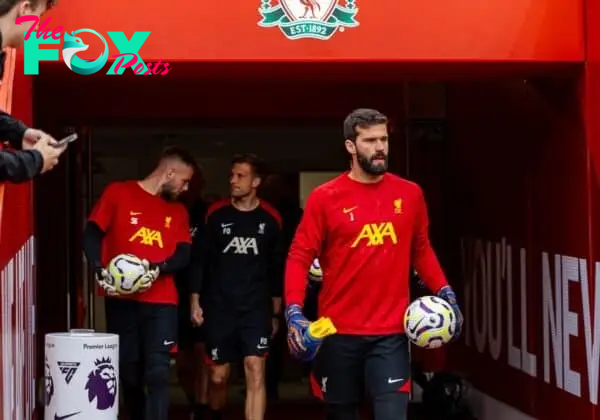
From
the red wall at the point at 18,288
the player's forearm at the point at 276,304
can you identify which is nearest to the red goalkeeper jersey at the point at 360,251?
the red wall at the point at 18,288

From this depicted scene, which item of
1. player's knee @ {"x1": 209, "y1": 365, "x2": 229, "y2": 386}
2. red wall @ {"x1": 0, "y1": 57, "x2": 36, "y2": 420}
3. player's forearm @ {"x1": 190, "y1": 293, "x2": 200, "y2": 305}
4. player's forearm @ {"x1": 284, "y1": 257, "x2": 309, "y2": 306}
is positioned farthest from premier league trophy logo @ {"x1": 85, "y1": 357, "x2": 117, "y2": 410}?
player's knee @ {"x1": 209, "y1": 365, "x2": 229, "y2": 386}

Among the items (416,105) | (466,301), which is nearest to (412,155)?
(416,105)

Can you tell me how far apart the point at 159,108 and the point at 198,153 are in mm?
1674

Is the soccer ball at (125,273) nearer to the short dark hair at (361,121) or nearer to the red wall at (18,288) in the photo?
the red wall at (18,288)

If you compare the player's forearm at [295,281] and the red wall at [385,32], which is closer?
the player's forearm at [295,281]

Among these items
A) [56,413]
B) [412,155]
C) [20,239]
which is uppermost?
[412,155]

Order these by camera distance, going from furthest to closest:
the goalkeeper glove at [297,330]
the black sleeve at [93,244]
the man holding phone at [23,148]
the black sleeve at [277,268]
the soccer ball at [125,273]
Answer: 1. the black sleeve at [277,268]
2. the black sleeve at [93,244]
3. the soccer ball at [125,273]
4. the goalkeeper glove at [297,330]
5. the man holding phone at [23,148]

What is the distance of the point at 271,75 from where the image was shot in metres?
7.04

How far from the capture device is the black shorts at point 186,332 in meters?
9.29

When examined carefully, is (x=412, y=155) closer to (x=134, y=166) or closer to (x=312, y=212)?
(x=134, y=166)

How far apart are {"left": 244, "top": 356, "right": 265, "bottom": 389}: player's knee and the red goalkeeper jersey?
1.85 metres

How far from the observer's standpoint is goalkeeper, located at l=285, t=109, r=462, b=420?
6000mm

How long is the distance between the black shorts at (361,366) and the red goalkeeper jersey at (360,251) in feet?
0.20

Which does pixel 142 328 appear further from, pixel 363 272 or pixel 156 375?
pixel 363 272
